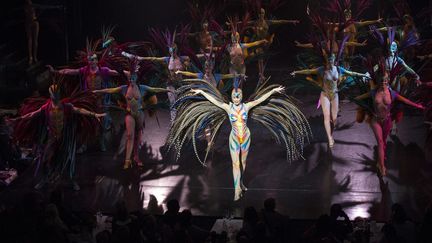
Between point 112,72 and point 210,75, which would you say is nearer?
point 210,75

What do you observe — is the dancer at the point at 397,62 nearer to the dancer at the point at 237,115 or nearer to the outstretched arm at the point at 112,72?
the dancer at the point at 237,115

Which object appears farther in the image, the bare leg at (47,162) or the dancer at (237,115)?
the bare leg at (47,162)

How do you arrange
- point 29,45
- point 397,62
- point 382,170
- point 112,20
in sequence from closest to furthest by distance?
point 382,170 < point 397,62 < point 29,45 < point 112,20

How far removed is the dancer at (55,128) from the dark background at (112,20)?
5.20 metres

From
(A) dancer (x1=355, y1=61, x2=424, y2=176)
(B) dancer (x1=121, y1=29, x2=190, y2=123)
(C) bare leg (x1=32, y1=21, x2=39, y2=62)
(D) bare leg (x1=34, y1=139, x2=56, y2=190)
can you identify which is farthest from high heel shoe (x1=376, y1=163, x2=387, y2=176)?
(C) bare leg (x1=32, y1=21, x2=39, y2=62)

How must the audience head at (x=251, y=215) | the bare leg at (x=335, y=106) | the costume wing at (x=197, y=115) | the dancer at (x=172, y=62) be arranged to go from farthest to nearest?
1. the dancer at (x=172, y=62)
2. the bare leg at (x=335, y=106)
3. the costume wing at (x=197, y=115)
4. the audience head at (x=251, y=215)

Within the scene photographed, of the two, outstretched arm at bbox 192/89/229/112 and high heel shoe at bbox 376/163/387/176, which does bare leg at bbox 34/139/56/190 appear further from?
high heel shoe at bbox 376/163/387/176

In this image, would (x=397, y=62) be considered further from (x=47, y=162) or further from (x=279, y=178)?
(x=47, y=162)

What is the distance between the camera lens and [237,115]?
1205cm

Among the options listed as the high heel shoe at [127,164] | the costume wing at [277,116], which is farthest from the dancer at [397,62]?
the high heel shoe at [127,164]

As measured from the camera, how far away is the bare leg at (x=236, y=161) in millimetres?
12070

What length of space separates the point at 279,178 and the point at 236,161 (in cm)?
117

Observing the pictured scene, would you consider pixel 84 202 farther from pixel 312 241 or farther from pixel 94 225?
pixel 312 241

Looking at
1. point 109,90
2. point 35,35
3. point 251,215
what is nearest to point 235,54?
point 109,90
